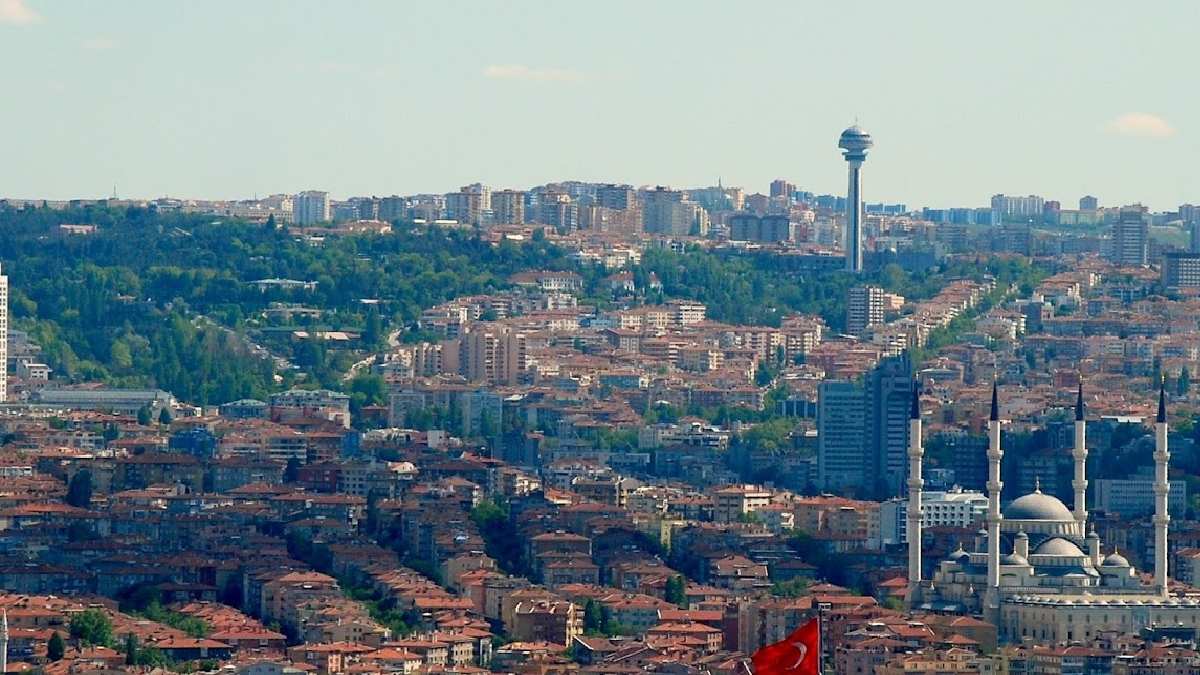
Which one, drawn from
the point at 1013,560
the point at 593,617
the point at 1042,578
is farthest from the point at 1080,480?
the point at 593,617

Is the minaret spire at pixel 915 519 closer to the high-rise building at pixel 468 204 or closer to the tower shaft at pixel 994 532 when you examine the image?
the tower shaft at pixel 994 532

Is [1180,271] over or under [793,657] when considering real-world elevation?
under

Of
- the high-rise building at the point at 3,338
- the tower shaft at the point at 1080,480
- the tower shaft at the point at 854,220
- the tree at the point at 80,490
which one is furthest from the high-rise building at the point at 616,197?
the tower shaft at the point at 1080,480

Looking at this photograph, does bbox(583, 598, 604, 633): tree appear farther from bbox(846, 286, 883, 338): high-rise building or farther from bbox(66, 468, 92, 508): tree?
bbox(846, 286, 883, 338): high-rise building

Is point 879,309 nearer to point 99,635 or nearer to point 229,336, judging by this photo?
point 229,336

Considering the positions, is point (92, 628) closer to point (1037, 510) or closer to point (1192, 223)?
point (1037, 510)

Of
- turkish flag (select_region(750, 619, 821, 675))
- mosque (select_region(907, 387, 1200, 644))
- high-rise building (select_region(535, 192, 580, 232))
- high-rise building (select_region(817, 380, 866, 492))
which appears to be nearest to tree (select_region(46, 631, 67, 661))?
mosque (select_region(907, 387, 1200, 644))
